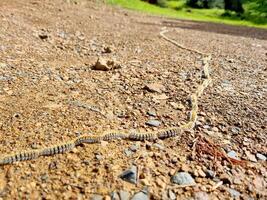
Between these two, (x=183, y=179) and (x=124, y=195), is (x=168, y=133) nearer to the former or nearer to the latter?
(x=183, y=179)

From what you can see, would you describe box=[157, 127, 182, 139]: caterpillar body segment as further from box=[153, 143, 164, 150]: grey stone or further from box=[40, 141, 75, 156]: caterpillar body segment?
box=[40, 141, 75, 156]: caterpillar body segment

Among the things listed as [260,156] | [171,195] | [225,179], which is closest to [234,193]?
[225,179]

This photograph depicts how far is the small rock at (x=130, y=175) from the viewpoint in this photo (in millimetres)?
3014

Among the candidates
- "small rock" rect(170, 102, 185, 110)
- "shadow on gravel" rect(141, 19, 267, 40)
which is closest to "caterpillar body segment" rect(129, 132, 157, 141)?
"small rock" rect(170, 102, 185, 110)

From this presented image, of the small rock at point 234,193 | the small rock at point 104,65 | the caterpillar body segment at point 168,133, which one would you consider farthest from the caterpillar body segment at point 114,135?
the small rock at point 104,65

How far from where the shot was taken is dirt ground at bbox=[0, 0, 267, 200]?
3.00 m

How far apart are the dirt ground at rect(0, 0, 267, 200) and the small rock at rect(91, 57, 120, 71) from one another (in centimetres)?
9

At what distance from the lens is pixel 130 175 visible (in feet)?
10.0

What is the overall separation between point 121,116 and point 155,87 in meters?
0.99

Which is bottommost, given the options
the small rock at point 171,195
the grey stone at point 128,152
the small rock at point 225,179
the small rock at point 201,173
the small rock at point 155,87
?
the small rock at point 171,195

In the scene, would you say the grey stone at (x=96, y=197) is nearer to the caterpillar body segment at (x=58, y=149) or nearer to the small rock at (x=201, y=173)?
the caterpillar body segment at (x=58, y=149)

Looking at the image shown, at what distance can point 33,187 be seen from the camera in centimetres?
286

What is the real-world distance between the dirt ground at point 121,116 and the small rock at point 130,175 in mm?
34

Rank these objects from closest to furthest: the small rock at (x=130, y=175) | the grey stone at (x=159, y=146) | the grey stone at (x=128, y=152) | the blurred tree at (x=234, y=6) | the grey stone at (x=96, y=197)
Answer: the grey stone at (x=96, y=197) → the small rock at (x=130, y=175) → the grey stone at (x=128, y=152) → the grey stone at (x=159, y=146) → the blurred tree at (x=234, y=6)
